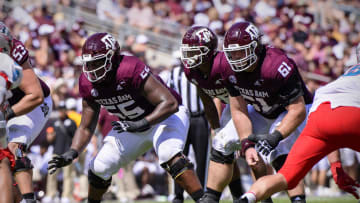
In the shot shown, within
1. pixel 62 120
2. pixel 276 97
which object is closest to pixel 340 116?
pixel 276 97

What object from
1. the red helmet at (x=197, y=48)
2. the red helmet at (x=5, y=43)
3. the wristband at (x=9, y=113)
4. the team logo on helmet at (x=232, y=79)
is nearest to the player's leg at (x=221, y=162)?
the team logo on helmet at (x=232, y=79)

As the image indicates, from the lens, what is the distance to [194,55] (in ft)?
A: 21.3

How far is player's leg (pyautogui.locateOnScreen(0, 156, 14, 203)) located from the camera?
15.5 feet

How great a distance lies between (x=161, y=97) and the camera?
19.1 feet

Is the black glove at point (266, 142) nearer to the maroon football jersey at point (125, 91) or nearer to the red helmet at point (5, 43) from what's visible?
the maroon football jersey at point (125, 91)

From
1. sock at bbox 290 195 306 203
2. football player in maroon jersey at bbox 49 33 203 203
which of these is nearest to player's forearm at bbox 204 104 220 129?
football player in maroon jersey at bbox 49 33 203 203

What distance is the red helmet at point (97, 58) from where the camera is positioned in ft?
19.0

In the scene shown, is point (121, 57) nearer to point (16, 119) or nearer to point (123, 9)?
point (16, 119)

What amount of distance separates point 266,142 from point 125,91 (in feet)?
4.92

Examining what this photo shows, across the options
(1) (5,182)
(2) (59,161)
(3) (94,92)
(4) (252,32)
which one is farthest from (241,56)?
(1) (5,182)

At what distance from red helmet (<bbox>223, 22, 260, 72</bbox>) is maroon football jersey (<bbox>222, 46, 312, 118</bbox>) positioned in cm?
11

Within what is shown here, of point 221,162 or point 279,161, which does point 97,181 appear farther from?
point 279,161

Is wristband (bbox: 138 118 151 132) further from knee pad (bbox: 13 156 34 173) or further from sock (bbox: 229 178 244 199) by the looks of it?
sock (bbox: 229 178 244 199)

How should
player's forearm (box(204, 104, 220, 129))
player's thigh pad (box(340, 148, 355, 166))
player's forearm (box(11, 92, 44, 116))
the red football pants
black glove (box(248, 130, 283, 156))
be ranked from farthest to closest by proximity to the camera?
player's thigh pad (box(340, 148, 355, 166)), player's forearm (box(204, 104, 220, 129)), player's forearm (box(11, 92, 44, 116)), black glove (box(248, 130, 283, 156)), the red football pants
